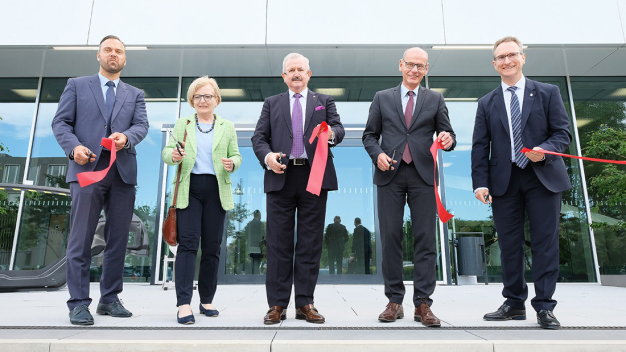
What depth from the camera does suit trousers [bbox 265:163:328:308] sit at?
9.03 ft

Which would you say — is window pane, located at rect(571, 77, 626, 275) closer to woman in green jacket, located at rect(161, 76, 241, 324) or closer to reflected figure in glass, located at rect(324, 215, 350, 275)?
reflected figure in glass, located at rect(324, 215, 350, 275)

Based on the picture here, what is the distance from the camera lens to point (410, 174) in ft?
9.18

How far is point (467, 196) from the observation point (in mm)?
7223

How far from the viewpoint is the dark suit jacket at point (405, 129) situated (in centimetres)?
279

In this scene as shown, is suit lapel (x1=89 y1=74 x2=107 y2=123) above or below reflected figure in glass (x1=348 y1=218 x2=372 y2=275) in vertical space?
above

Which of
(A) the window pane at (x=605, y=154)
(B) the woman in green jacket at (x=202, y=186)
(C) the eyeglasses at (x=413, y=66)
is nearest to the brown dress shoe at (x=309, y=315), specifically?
(B) the woman in green jacket at (x=202, y=186)

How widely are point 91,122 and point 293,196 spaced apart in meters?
1.42

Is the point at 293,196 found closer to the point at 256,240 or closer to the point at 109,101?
the point at 109,101

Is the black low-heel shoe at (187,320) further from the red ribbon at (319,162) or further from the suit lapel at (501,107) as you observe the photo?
the suit lapel at (501,107)

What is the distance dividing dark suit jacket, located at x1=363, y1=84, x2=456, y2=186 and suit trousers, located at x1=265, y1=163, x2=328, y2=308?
46cm

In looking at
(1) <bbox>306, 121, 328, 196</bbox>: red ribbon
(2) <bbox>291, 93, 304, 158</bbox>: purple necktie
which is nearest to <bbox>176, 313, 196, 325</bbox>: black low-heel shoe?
(1) <bbox>306, 121, 328, 196</bbox>: red ribbon

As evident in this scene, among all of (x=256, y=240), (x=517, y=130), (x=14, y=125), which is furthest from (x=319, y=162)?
(x=14, y=125)
